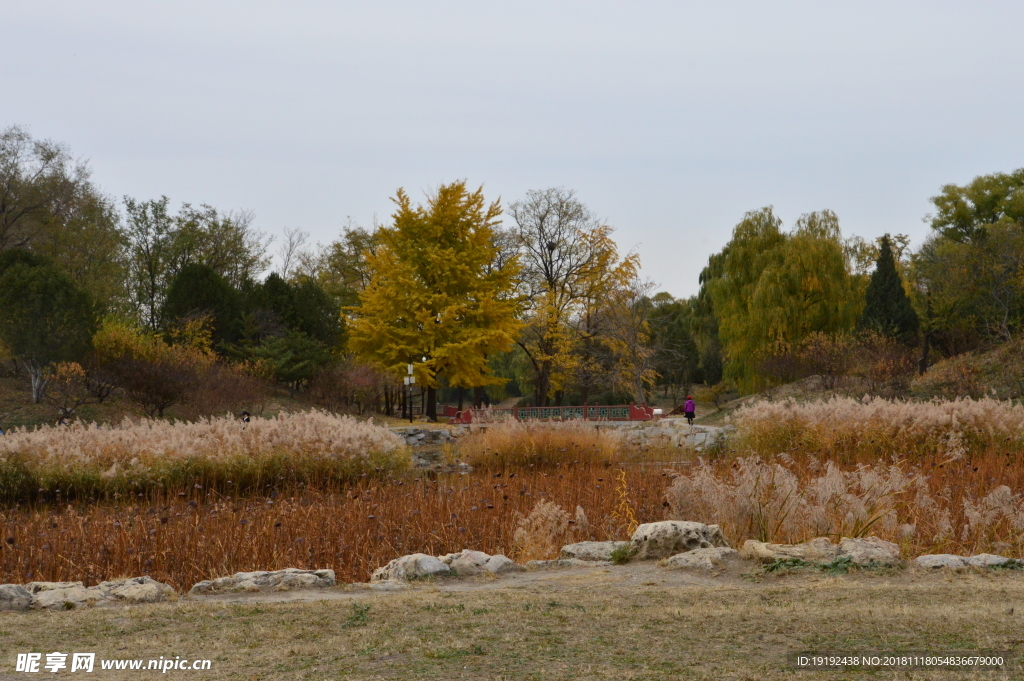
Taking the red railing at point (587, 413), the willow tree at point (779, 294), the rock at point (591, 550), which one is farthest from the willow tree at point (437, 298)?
the rock at point (591, 550)

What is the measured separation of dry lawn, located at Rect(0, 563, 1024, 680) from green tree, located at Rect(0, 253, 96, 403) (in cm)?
2094

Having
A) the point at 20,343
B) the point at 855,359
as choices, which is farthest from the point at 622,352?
the point at 20,343

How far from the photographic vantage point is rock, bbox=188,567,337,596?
18.4 ft

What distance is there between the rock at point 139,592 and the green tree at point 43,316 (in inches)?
807

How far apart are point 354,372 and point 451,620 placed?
2504cm

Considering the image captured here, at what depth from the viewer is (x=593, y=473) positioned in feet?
37.7

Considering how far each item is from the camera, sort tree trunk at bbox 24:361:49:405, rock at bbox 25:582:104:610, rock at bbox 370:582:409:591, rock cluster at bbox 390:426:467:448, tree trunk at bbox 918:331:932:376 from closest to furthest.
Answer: rock at bbox 25:582:104:610 < rock at bbox 370:582:409:591 < rock cluster at bbox 390:426:467:448 < tree trunk at bbox 24:361:49:405 < tree trunk at bbox 918:331:932:376

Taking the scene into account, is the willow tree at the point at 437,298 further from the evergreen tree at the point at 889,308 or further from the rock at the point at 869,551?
the rock at the point at 869,551

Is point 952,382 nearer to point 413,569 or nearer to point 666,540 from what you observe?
point 666,540

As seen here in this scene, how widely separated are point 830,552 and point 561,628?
2.72 metres

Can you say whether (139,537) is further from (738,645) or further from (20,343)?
(20,343)

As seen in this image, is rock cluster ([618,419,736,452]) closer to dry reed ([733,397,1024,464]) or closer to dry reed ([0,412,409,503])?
dry reed ([733,397,1024,464])

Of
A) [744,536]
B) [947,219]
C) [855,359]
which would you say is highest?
[947,219]

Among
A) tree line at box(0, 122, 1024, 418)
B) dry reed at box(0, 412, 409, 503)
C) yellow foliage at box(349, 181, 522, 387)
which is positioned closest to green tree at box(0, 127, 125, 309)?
tree line at box(0, 122, 1024, 418)
